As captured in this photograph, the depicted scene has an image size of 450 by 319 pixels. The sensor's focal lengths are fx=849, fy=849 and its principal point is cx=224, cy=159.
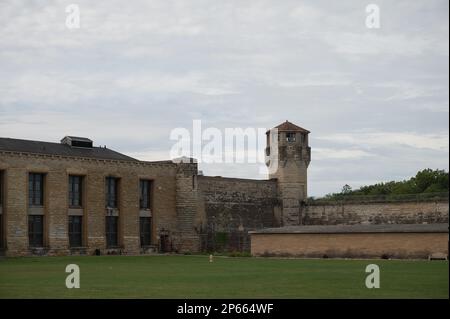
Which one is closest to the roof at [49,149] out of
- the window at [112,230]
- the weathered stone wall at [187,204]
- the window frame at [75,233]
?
the window frame at [75,233]

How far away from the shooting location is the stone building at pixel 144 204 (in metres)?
53.6

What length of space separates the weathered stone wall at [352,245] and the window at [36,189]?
1411 centimetres

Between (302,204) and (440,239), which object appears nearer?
(440,239)

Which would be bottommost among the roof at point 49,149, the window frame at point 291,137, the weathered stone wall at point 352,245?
the weathered stone wall at point 352,245

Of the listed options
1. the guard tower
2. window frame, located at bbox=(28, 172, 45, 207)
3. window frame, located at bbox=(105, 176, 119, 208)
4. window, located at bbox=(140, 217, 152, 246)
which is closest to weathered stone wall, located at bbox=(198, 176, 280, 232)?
the guard tower

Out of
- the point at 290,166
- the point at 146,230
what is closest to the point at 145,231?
the point at 146,230

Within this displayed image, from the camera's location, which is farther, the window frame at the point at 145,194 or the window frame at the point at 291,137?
the window frame at the point at 291,137

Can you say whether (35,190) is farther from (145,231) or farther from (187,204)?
(187,204)

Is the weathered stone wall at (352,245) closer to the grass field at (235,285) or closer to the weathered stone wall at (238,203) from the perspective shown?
the weathered stone wall at (238,203)

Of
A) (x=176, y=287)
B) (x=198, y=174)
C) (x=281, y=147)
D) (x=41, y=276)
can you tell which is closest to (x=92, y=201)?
(x=198, y=174)

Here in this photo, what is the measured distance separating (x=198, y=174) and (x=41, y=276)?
1481 inches

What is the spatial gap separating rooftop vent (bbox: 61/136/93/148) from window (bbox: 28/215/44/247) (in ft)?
32.2
